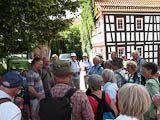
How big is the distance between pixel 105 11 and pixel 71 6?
9167mm

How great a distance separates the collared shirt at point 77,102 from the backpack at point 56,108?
0.07m

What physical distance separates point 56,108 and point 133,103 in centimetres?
76

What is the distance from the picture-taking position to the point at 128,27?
15.7 m

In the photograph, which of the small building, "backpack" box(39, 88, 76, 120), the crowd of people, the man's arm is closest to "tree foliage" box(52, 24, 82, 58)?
the small building

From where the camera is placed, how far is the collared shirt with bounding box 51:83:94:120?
1704mm

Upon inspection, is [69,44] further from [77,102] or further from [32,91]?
[77,102]

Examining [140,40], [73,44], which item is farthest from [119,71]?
[73,44]

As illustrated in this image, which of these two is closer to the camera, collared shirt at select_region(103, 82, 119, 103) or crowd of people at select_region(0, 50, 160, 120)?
crowd of people at select_region(0, 50, 160, 120)

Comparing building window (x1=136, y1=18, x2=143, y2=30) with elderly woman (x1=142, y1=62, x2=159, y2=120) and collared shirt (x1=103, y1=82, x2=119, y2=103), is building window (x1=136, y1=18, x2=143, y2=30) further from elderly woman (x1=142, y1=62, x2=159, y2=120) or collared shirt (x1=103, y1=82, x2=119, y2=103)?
collared shirt (x1=103, y1=82, x2=119, y2=103)

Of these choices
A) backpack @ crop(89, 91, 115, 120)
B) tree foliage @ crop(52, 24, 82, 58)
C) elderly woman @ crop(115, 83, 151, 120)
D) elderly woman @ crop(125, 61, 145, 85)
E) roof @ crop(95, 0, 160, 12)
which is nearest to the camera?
elderly woman @ crop(115, 83, 151, 120)

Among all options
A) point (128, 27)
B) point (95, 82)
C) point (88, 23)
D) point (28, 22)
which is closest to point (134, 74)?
point (95, 82)

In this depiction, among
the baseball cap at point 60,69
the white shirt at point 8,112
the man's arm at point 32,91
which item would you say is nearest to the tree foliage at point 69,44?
the man's arm at point 32,91

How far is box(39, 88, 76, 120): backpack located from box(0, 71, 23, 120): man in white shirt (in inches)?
9.8

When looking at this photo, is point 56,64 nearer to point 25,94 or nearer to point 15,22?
point 25,94
